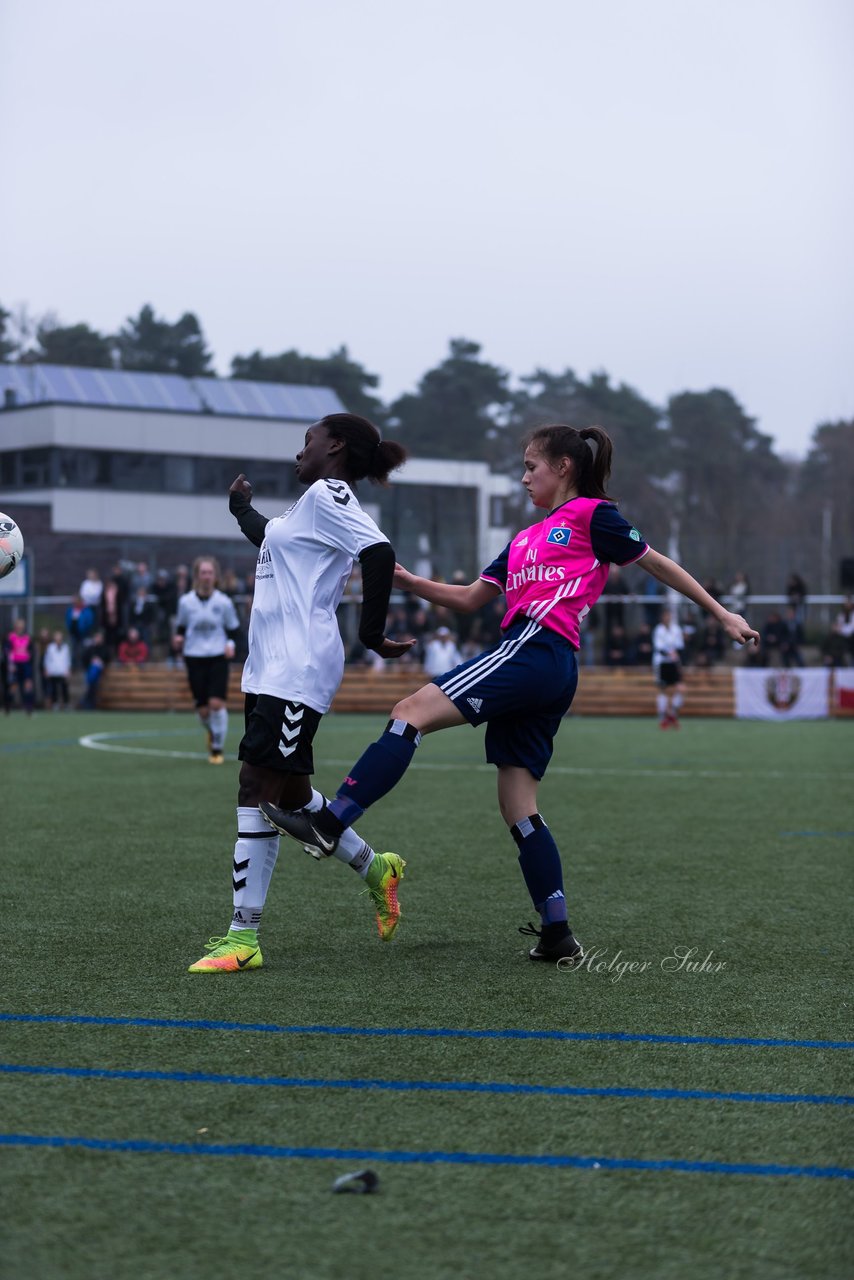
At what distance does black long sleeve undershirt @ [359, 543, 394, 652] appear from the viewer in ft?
17.2

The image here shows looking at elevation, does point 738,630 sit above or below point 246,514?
below

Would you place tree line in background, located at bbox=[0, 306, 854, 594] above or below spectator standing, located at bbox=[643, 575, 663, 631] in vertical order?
above

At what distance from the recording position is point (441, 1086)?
379 centimetres

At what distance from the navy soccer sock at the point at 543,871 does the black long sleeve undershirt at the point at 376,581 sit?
36.1 inches

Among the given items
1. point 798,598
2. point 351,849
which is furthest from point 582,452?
point 798,598

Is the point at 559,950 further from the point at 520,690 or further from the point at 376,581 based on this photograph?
the point at 376,581

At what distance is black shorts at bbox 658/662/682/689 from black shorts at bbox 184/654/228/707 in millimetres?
9972

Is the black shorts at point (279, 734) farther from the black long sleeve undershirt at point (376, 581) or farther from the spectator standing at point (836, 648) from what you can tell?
the spectator standing at point (836, 648)

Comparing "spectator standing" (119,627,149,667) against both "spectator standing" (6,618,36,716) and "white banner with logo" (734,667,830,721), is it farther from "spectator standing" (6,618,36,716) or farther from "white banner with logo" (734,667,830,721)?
"white banner with logo" (734,667,830,721)

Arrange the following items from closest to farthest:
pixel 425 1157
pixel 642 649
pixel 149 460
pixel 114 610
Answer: pixel 425 1157
pixel 642 649
pixel 114 610
pixel 149 460

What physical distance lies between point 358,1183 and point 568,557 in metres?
2.84

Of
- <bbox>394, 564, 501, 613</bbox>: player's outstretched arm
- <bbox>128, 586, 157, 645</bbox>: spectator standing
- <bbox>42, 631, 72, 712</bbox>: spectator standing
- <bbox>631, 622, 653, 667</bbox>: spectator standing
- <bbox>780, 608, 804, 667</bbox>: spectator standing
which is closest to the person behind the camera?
<bbox>394, 564, 501, 613</bbox>: player's outstretched arm

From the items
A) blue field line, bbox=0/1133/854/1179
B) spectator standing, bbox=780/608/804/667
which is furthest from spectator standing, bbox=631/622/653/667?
blue field line, bbox=0/1133/854/1179

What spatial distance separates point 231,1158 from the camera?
3203mm
